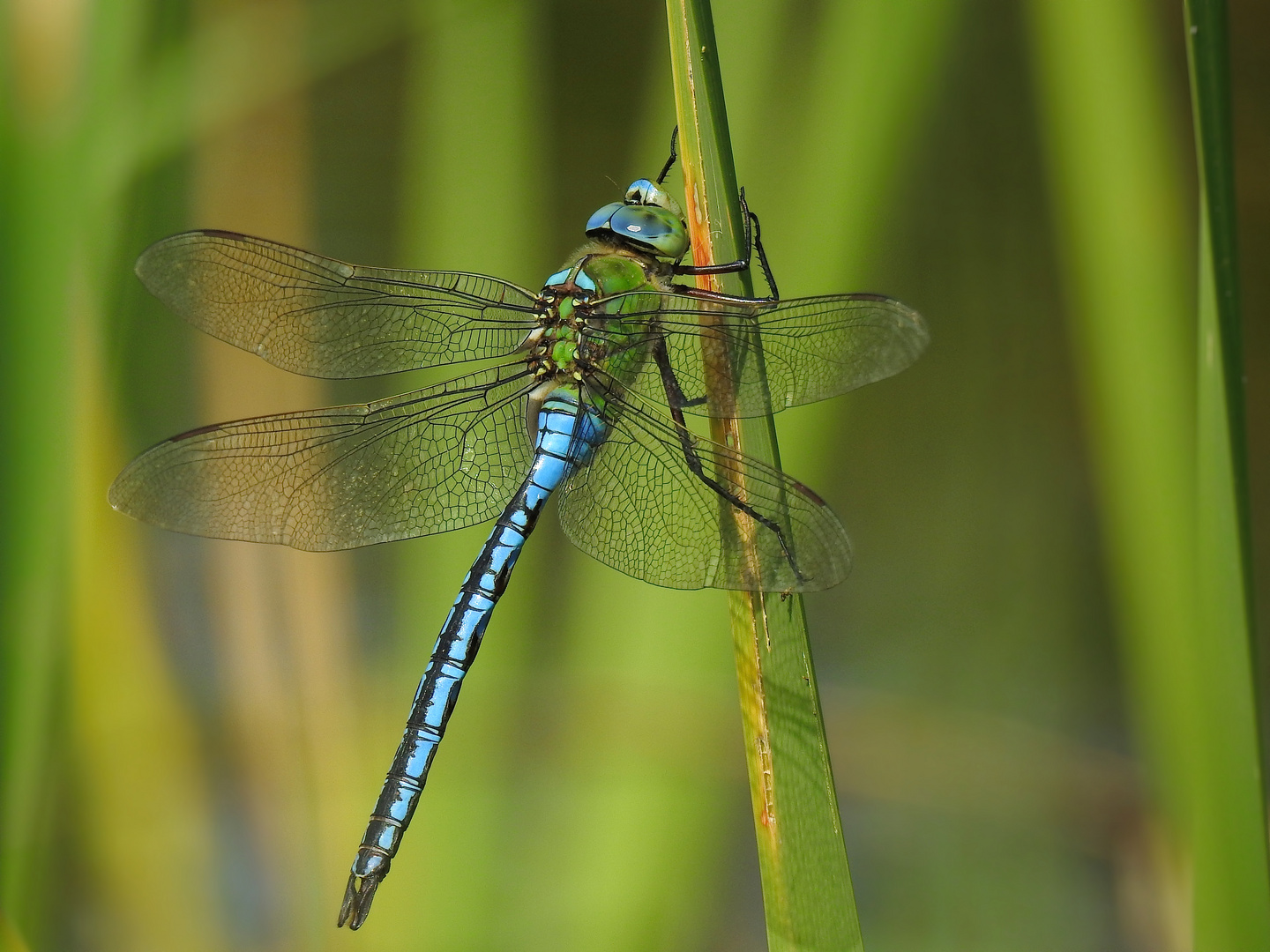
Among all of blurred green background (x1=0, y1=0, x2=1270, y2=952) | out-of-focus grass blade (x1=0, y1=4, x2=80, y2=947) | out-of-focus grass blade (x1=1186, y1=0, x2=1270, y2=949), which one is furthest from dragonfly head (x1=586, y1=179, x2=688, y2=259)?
out-of-focus grass blade (x1=1186, y1=0, x2=1270, y2=949)

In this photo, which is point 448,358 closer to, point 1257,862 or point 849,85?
point 849,85

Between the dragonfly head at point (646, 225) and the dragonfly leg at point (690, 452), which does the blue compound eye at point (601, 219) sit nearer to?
the dragonfly head at point (646, 225)

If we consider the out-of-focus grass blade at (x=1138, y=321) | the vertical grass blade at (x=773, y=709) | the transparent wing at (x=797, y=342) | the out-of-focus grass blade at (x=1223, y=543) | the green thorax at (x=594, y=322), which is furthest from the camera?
the green thorax at (x=594, y=322)

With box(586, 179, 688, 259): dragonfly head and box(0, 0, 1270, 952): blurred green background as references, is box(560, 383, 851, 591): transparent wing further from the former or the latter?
box(586, 179, 688, 259): dragonfly head

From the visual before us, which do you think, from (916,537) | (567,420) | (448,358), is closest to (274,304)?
(448,358)

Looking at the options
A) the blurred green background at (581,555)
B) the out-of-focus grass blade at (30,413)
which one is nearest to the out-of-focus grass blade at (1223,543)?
the blurred green background at (581,555)
